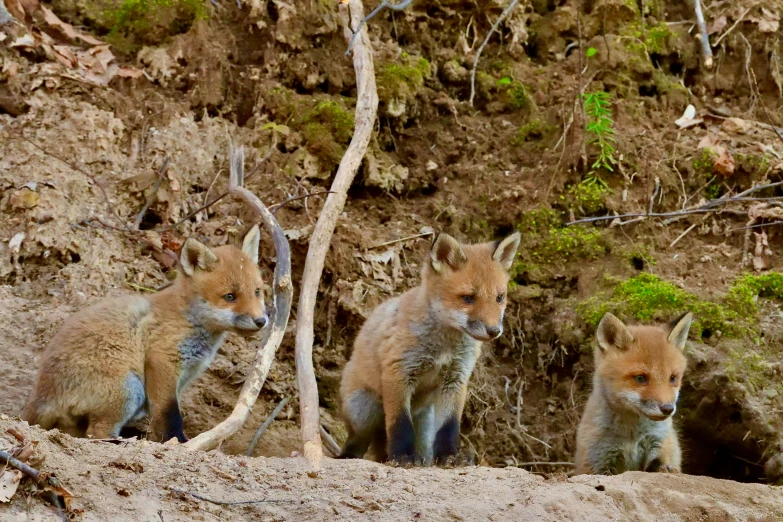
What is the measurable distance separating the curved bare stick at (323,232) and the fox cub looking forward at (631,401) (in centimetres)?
216

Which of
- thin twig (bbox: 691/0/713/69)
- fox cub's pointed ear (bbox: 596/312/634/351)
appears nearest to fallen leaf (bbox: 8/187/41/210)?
fox cub's pointed ear (bbox: 596/312/634/351)

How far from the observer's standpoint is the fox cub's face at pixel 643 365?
245 inches

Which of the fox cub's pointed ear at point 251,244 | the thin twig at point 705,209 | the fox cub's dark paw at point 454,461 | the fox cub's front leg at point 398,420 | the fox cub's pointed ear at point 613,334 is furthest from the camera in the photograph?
the thin twig at point 705,209

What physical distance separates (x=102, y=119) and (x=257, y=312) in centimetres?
320

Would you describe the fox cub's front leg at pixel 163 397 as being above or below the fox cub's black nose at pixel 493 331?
below

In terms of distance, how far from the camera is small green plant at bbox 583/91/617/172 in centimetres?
888

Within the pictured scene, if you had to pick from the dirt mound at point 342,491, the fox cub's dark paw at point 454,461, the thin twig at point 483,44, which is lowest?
the fox cub's dark paw at point 454,461

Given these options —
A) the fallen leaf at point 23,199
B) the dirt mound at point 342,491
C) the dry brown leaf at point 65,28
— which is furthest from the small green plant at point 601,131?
the fallen leaf at point 23,199

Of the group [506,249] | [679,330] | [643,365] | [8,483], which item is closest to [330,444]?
[506,249]

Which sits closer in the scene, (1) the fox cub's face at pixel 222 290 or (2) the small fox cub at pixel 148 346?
(2) the small fox cub at pixel 148 346

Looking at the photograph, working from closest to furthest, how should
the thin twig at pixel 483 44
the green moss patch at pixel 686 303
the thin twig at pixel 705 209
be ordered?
the green moss patch at pixel 686 303 → the thin twig at pixel 705 209 → the thin twig at pixel 483 44

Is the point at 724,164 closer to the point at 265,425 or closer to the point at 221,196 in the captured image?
the point at 221,196

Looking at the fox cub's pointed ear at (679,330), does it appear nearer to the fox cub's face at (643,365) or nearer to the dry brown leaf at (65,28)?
the fox cub's face at (643,365)

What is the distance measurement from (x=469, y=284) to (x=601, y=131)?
11.3 feet
